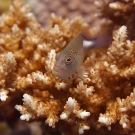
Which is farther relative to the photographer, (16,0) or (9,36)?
(16,0)

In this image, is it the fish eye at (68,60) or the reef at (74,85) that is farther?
the reef at (74,85)

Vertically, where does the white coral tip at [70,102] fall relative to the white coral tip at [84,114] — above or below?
above

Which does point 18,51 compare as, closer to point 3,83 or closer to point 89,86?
point 3,83

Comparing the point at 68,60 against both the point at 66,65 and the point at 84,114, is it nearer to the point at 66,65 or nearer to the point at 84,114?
the point at 66,65

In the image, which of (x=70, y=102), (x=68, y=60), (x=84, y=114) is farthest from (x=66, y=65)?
(x=84, y=114)

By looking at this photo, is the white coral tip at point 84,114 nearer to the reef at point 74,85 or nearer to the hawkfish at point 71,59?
the reef at point 74,85

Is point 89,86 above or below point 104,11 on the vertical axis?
below

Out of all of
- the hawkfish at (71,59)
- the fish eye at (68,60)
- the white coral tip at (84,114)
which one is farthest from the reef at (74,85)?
the fish eye at (68,60)

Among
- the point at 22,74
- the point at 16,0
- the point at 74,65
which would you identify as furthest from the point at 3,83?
the point at 16,0
